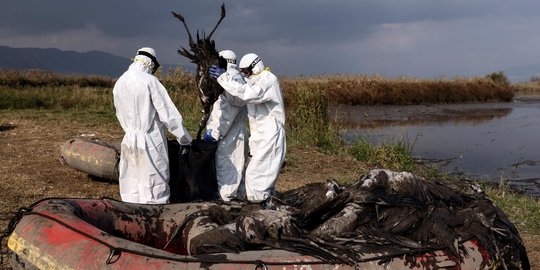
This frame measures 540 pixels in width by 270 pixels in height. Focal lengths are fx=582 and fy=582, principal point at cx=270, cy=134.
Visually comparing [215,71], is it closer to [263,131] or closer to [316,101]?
[263,131]

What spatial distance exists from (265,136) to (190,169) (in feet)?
2.93

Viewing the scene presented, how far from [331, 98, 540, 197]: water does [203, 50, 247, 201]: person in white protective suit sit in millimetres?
6042

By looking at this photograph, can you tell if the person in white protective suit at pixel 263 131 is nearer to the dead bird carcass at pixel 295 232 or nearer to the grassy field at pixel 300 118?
the dead bird carcass at pixel 295 232

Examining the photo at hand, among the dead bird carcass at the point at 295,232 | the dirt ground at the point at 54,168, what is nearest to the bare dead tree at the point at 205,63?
the dead bird carcass at the point at 295,232

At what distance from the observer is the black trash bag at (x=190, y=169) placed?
6.29 m

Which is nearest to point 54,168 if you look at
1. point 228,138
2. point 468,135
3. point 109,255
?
point 228,138

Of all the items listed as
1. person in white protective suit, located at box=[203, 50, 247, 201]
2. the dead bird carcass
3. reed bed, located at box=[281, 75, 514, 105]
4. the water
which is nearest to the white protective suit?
person in white protective suit, located at box=[203, 50, 247, 201]

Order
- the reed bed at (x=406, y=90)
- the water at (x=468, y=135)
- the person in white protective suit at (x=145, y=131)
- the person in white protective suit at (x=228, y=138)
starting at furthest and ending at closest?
the reed bed at (x=406, y=90) → the water at (x=468, y=135) → the person in white protective suit at (x=228, y=138) → the person in white protective suit at (x=145, y=131)

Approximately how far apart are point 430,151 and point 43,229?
12.7 metres

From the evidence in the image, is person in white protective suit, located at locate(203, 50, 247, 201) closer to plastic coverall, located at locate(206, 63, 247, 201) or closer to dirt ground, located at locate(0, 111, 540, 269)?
plastic coverall, located at locate(206, 63, 247, 201)

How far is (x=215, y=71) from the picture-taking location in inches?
241

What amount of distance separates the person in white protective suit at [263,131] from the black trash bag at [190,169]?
47cm

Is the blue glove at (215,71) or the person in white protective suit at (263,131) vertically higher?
the blue glove at (215,71)

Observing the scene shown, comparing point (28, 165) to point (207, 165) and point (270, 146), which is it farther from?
point (270, 146)
